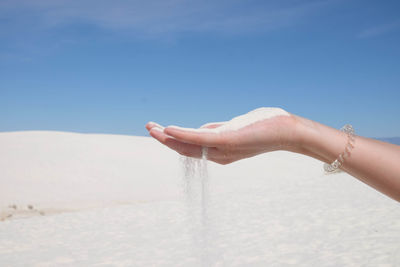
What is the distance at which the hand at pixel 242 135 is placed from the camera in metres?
1.74

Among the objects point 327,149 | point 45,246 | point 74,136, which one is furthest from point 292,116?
point 74,136

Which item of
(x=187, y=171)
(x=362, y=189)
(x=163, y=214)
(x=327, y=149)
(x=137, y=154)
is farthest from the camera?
(x=137, y=154)

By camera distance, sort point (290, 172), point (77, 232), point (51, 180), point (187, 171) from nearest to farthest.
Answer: point (187, 171), point (77, 232), point (51, 180), point (290, 172)

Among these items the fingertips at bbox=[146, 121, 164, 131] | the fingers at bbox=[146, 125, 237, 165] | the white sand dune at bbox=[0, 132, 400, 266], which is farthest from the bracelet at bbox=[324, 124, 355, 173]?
the white sand dune at bbox=[0, 132, 400, 266]

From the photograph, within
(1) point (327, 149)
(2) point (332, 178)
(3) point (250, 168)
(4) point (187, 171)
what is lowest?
(1) point (327, 149)

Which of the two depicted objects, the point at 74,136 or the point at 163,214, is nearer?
the point at 163,214

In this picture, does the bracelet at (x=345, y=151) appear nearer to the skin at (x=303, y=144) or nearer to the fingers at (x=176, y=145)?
the skin at (x=303, y=144)

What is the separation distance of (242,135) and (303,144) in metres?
0.28

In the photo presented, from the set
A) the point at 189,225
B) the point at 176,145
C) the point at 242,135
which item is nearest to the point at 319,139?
the point at 242,135

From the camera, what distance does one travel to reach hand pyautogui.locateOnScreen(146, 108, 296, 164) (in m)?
1.74

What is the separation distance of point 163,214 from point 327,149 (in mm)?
6188

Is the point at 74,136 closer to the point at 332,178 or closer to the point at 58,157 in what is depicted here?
the point at 58,157

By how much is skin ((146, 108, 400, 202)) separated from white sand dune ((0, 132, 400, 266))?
953 mm

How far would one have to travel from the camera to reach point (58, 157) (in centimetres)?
1529
